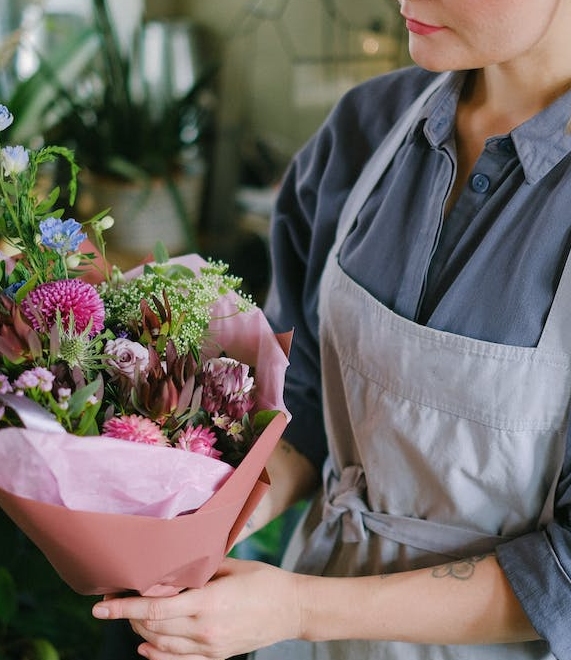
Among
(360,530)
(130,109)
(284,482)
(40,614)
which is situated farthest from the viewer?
(130,109)

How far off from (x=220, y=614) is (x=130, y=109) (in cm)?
235

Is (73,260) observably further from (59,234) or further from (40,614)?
(40,614)

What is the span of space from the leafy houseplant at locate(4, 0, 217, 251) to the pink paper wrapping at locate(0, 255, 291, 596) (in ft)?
6.43

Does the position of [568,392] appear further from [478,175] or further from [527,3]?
[527,3]

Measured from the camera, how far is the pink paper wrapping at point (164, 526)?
0.62 meters

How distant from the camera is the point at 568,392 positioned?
0.78 metres

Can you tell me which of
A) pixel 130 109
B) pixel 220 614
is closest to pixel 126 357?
pixel 220 614

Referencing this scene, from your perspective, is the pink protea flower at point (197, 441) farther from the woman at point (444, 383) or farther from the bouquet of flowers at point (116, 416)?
the woman at point (444, 383)

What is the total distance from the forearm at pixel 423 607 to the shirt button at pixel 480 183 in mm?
427

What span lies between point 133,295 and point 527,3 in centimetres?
49

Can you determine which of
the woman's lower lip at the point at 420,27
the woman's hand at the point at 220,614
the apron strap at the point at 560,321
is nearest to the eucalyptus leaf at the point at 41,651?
the woman's hand at the point at 220,614

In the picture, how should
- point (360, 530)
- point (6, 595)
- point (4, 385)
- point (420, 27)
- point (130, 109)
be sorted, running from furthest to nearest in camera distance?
1. point (130, 109)
2. point (6, 595)
3. point (360, 530)
4. point (420, 27)
5. point (4, 385)

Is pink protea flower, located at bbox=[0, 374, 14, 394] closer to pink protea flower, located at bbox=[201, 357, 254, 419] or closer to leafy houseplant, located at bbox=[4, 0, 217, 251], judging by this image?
pink protea flower, located at bbox=[201, 357, 254, 419]

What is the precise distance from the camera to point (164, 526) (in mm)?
640
